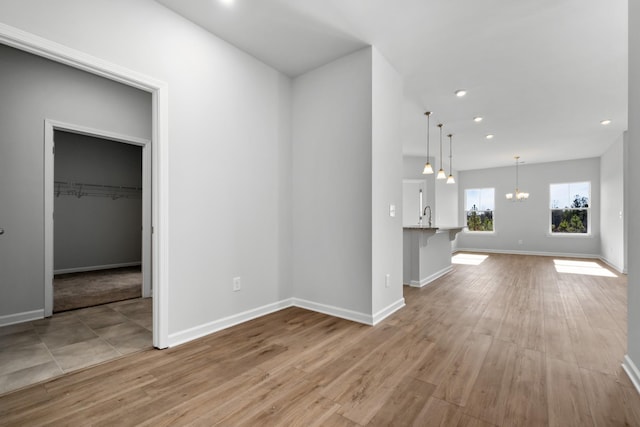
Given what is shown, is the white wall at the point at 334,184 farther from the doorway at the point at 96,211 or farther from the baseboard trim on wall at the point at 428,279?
the doorway at the point at 96,211

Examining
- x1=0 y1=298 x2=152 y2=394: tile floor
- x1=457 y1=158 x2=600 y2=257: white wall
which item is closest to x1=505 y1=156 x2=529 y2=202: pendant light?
x1=457 y1=158 x2=600 y2=257: white wall

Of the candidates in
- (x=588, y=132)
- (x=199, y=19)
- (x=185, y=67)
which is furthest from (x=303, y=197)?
(x=588, y=132)

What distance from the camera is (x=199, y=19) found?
9.09ft

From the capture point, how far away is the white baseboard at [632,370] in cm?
196

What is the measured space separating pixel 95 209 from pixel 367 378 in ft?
22.1

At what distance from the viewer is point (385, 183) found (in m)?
3.43

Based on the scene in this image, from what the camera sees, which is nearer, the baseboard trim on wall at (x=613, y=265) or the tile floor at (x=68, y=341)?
the tile floor at (x=68, y=341)

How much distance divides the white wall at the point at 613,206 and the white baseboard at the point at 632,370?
207 inches

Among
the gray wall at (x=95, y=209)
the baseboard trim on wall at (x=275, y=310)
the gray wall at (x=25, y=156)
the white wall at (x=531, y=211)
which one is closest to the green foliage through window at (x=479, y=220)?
the white wall at (x=531, y=211)

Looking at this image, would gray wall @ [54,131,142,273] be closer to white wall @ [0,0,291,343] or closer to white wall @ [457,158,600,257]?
white wall @ [0,0,291,343]

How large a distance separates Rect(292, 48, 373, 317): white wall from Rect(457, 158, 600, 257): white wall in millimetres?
8620

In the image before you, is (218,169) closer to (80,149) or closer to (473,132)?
(80,149)

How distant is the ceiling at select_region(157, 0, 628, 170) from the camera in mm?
2627

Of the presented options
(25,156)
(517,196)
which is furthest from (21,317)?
(517,196)
